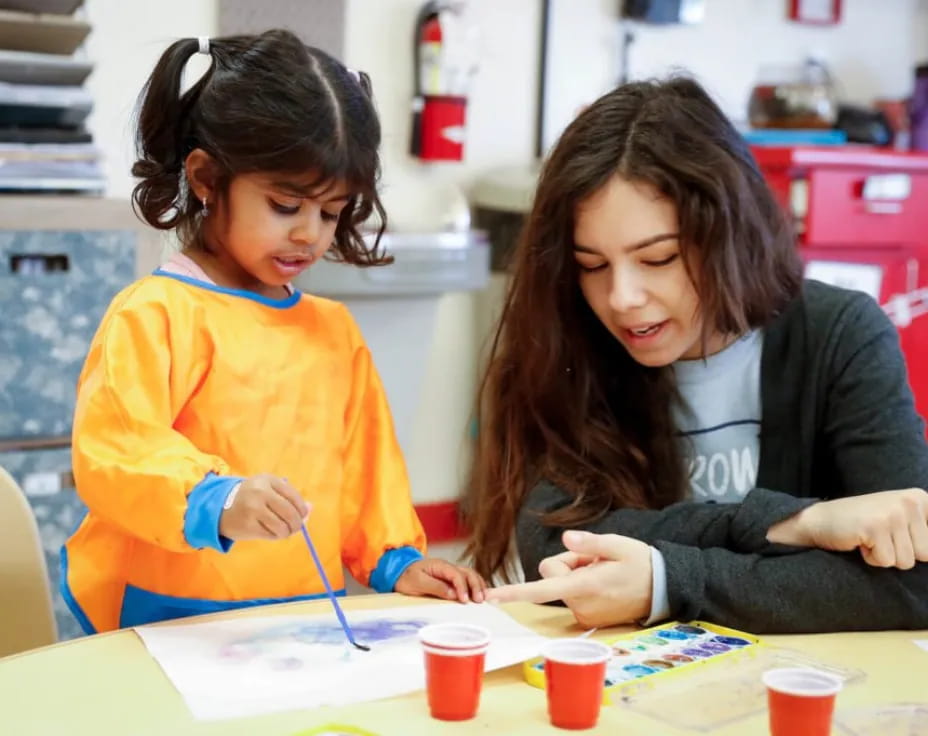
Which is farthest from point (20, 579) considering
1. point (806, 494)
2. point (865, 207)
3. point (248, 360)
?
point (865, 207)

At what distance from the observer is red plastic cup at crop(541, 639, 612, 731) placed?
918mm

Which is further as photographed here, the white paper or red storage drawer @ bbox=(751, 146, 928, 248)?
red storage drawer @ bbox=(751, 146, 928, 248)

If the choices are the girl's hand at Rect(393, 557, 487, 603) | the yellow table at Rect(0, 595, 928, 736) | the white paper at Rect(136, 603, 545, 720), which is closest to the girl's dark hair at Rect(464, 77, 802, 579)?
the girl's hand at Rect(393, 557, 487, 603)

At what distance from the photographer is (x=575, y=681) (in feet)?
3.01

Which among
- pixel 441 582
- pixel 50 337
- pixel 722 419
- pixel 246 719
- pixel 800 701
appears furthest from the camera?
pixel 50 337

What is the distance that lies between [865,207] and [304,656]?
8.46 feet

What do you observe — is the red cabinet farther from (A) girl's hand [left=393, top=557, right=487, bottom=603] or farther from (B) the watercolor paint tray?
(B) the watercolor paint tray

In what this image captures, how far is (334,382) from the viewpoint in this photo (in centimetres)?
142

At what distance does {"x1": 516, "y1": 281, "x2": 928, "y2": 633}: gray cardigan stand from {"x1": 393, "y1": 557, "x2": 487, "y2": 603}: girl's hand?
0.34ft

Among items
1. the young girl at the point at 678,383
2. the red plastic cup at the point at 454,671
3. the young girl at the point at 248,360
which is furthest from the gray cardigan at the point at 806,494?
the red plastic cup at the point at 454,671

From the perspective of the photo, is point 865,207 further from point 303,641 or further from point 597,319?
point 303,641

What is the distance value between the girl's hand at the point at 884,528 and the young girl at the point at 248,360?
0.37m

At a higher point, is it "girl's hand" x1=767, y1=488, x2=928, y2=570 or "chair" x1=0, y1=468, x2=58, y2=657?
"girl's hand" x1=767, y1=488, x2=928, y2=570

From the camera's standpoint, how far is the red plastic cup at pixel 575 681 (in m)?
0.92
